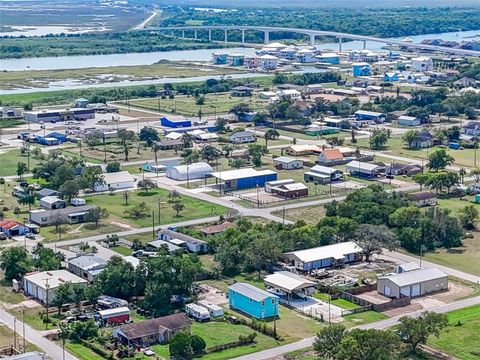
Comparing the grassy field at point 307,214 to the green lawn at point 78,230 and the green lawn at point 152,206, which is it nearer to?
the green lawn at point 152,206

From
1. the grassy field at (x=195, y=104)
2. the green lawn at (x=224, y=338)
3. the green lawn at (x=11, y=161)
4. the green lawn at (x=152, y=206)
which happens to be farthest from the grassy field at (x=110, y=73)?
the green lawn at (x=224, y=338)

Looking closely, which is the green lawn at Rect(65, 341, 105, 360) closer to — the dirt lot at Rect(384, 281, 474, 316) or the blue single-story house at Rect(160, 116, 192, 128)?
the dirt lot at Rect(384, 281, 474, 316)

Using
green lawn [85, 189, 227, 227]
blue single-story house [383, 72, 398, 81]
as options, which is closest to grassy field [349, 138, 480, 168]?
green lawn [85, 189, 227, 227]

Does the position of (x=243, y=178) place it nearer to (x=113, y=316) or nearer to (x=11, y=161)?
(x=11, y=161)

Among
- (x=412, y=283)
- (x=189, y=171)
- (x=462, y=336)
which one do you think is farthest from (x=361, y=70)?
(x=462, y=336)

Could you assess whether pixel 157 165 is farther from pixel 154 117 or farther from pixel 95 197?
pixel 154 117
